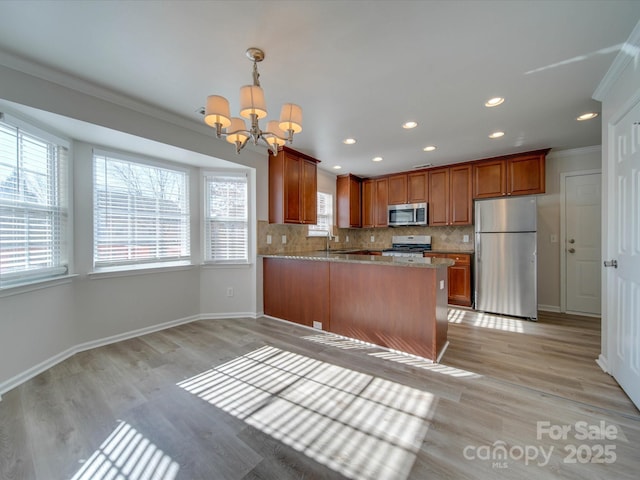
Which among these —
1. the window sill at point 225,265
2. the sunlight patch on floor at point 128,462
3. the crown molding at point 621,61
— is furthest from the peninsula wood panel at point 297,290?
the crown molding at point 621,61

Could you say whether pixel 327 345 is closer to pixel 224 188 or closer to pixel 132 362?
pixel 132 362

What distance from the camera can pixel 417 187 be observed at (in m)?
4.96

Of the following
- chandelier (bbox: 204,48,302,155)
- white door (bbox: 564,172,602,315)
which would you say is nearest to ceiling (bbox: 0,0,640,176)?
chandelier (bbox: 204,48,302,155)

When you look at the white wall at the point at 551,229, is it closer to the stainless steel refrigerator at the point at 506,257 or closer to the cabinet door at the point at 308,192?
the stainless steel refrigerator at the point at 506,257

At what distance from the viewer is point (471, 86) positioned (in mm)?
2250

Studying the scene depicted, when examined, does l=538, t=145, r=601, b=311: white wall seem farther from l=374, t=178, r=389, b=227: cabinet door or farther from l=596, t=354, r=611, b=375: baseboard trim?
l=374, t=178, r=389, b=227: cabinet door

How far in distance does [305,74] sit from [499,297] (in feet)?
13.3

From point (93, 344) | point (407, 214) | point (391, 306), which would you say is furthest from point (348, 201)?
point (93, 344)

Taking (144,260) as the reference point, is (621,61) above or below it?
above

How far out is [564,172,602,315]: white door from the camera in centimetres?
382

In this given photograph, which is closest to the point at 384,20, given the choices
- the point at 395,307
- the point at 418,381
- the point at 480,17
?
the point at 480,17

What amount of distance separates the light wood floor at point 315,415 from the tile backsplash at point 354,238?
5.82ft

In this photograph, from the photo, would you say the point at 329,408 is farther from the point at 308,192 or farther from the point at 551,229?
the point at 551,229

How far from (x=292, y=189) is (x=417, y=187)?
253 centimetres
